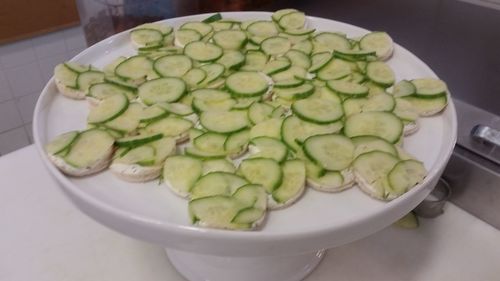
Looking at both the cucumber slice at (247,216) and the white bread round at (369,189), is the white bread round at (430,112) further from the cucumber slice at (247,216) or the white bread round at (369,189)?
the cucumber slice at (247,216)

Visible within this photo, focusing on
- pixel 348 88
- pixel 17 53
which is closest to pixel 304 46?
pixel 348 88

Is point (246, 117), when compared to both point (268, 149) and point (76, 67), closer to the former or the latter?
point (268, 149)

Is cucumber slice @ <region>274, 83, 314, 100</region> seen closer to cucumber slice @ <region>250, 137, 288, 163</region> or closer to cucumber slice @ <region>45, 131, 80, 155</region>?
cucumber slice @ <region>250, 137, 288, 163</region>

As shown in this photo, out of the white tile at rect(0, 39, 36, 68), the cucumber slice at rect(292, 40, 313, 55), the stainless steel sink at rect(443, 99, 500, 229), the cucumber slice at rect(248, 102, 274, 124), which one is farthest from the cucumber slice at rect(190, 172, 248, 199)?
the white tile at rect(0, 39, 36, 68)

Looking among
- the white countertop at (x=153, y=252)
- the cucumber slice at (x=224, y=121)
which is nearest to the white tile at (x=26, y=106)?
the white countertop at (x=153, y=252)

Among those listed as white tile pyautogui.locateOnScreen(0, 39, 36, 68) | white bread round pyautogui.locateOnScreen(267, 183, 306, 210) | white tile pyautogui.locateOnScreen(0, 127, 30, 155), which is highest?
white bread round pyautogui.locateOnScreen(267, 183, 306, 210)

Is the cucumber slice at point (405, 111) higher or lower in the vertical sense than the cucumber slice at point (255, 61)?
lower

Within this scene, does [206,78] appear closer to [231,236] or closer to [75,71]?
[75,71]
